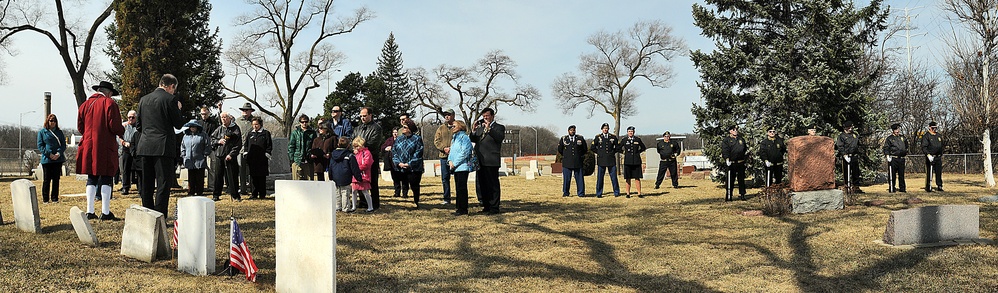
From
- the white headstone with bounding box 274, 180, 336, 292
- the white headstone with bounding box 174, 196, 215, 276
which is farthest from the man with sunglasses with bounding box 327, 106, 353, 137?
the white headstone with bounding box 274, 180, 336, 292

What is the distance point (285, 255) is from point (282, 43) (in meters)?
33.5

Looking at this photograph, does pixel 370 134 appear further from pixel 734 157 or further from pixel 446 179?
pixel 734 157

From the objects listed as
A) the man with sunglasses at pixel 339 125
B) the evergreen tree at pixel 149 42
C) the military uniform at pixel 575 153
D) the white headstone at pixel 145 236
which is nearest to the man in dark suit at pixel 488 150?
the man with sunglasses at pixel 339 125

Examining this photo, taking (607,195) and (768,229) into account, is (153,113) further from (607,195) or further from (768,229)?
(607,195)

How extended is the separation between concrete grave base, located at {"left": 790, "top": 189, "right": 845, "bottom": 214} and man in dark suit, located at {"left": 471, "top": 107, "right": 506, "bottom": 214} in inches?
182

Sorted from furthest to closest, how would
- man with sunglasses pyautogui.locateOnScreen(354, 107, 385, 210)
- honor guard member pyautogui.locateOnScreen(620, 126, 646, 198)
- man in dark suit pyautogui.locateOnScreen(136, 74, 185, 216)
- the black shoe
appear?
1. honor guard member pyautogui.locateOnScreen(620, 126, 646, 198)
2. man with sunglasses pyautogui.locateOnScreen(354, 107, 385, 210)
3. the black shoe
4. man in dark suit pyautogui.locateOnScreen(136, 74, 185, 216)

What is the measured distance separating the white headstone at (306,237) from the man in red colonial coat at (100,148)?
3.90 meters

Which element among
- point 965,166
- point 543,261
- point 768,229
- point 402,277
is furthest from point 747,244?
point 965,166

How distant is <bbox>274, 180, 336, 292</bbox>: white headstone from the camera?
14.0ft

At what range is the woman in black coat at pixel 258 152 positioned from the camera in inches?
419

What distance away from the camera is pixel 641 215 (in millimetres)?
10289

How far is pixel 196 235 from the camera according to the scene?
16.8 feet

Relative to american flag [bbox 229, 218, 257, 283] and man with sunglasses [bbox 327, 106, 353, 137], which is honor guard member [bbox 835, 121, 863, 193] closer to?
man with sunglasses [bbox 327, 106, 353, 137]

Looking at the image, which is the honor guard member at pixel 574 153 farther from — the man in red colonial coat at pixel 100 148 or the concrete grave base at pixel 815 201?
the man in red colonial coat at pixel 100 148
